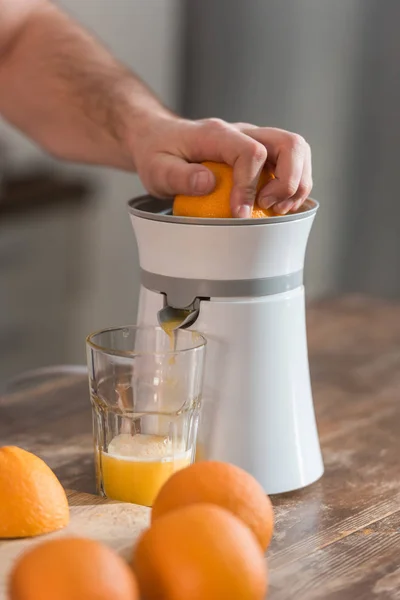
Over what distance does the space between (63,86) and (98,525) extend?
79cm

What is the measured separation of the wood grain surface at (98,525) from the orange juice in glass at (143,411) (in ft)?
0.15

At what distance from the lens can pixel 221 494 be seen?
29.7 inches

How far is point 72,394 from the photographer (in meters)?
1.33

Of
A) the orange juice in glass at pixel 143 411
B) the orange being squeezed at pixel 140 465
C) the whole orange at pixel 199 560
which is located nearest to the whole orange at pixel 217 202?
the orange juice in glass at pixel 143 411

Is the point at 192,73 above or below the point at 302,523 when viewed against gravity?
above

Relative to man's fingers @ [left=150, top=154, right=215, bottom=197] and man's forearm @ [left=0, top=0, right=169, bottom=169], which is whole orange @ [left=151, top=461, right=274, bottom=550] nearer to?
man's fingers @ [left=150, top=154, right=215, bottom=197]

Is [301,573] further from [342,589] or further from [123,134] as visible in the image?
[123,134]

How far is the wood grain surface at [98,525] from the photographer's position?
79 cm

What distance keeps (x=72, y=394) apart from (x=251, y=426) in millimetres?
417

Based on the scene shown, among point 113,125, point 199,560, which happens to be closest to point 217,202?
point 113,125

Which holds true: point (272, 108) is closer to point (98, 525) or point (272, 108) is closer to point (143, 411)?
point (143, 411)

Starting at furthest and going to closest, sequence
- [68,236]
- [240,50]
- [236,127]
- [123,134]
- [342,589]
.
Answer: [240,50] < [68,236] < [123,134] < [236,127] < [342,589]

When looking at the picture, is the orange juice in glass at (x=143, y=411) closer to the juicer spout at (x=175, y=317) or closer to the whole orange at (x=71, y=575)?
the juicer spout at (x=175, y=317)

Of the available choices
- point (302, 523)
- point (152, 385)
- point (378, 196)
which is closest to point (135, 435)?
point (152, 385)
